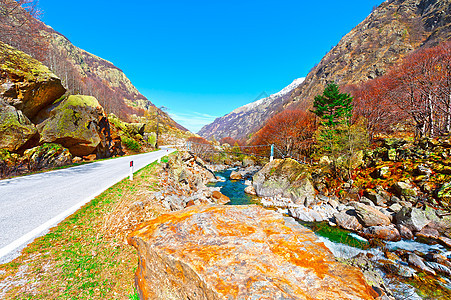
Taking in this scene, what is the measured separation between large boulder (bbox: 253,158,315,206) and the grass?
39.6 feet

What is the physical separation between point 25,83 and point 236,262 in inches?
642

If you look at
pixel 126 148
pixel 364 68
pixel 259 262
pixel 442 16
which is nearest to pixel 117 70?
pixel 126 148

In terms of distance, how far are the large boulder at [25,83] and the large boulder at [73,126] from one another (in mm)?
838

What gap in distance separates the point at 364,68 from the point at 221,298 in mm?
84225

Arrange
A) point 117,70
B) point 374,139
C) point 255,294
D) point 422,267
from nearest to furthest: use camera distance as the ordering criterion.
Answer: point 255,294, point 422,267, point 374,139, point 117,70

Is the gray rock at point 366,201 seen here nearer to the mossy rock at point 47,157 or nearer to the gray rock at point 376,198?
the gray rock at point 376,198

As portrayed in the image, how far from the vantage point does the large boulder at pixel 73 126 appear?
1159cm

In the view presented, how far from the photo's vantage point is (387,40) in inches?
2494

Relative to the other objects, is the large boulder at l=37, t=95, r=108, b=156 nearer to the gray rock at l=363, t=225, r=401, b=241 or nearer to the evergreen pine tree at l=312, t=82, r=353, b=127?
the gray rock at l=363, t=225, r=401, b=241

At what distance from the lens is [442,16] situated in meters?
49.0

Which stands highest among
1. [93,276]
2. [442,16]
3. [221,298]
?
[442,16]

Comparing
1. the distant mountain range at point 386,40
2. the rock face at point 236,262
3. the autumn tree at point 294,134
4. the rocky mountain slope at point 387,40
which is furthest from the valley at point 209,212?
the rocky mountain slope at point 387,40

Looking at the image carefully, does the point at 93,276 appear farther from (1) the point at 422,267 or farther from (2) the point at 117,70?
(2) the point at 117,70

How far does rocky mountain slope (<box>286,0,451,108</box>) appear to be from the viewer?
52.4 m
